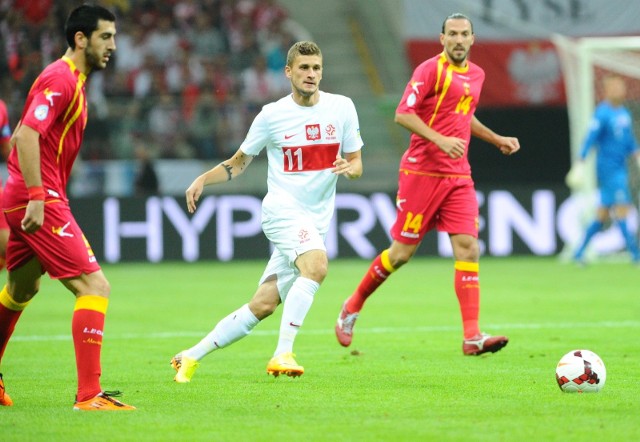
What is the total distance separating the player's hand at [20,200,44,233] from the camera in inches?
238

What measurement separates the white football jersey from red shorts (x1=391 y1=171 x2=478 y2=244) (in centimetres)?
149

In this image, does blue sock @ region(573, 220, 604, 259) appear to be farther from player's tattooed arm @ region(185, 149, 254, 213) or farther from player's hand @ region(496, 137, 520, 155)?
player's tattooed arm @ region(185, 149, 254, 213)

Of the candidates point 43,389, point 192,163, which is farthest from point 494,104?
point 43,389

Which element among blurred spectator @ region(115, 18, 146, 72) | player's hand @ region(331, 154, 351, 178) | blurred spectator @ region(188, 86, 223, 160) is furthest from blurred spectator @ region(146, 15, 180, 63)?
player's hand @ region(331, 154, 351, 178)

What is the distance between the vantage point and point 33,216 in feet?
19.9

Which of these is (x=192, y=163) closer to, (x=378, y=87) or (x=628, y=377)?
(x=378, y=87)

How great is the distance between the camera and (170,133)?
20344 mm

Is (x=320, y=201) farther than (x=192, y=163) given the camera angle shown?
No

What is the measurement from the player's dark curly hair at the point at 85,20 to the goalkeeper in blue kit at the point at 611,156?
39.1ft

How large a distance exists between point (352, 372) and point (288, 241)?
0.97m

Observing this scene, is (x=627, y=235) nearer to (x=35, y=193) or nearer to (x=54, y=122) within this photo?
(x=54, y=122)

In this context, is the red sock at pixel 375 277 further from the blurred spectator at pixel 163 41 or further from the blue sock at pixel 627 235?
the blurred spectator at pixel 163 41

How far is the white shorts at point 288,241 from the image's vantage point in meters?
7.56

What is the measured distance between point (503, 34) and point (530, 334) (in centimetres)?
1246
